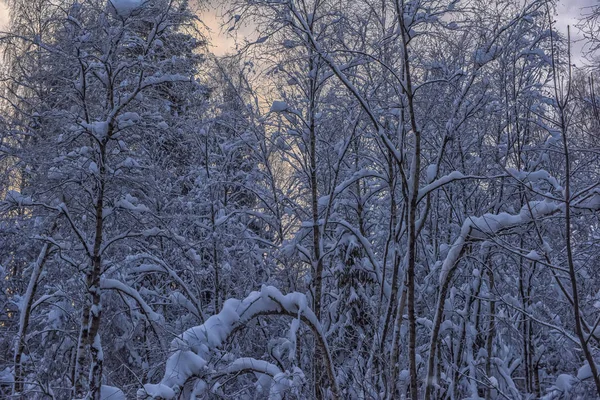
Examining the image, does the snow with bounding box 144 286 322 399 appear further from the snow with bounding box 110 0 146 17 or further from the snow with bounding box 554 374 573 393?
the snow with bounding box 110 0 146 17

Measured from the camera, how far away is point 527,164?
29.4 ft

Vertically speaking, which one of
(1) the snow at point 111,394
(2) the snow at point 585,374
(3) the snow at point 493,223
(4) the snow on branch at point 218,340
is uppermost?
(3) the snow at point 493,223

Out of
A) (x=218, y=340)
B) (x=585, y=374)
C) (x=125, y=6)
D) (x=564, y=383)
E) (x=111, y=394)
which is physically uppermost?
(x=125, y=6)

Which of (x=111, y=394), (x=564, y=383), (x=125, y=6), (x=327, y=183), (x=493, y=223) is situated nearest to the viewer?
(x=493, y=223)

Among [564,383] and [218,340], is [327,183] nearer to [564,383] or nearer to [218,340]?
[218,340]

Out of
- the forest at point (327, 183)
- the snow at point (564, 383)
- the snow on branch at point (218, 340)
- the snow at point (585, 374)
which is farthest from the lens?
the forest at point (327, 183)

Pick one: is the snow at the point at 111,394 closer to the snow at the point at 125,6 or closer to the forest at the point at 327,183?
the forest at the point at 327,183

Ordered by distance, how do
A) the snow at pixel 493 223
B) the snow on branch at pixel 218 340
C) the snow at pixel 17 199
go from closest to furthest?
the snow on branch at pixel 218 340 < the snow at pixel 493 223 < the snow at pixel 17 199

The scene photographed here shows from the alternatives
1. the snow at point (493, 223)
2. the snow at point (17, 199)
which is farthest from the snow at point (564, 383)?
the snow at point (17, 199)

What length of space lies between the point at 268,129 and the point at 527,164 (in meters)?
5.12

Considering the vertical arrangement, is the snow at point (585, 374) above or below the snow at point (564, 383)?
above

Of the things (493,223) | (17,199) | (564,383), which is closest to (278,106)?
(493,223)

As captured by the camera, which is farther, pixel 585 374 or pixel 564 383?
pixel 564 383

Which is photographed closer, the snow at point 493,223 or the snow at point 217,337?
the snow at point 217,337
